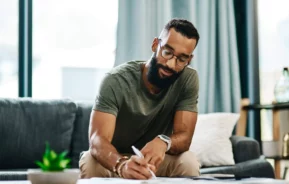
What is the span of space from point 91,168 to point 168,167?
12.4 inches

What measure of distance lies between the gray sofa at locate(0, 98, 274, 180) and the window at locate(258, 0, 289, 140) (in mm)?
970

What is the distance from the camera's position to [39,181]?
4.86 feet

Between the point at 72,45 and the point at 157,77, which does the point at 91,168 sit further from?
the point at 72,45

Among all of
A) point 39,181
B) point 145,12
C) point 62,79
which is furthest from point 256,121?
point 39,181

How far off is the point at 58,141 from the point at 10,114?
31 cm

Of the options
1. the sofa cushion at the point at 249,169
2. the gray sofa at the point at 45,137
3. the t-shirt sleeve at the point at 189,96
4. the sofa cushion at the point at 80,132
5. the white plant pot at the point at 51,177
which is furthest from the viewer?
the sofa cushion at the point at 80,132

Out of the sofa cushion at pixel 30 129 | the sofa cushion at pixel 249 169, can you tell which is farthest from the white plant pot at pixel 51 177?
the sofa cushion at pixel 30 129

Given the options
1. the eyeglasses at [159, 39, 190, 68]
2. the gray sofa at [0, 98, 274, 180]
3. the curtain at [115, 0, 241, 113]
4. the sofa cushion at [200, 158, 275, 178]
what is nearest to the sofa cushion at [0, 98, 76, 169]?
the gray sofa at [0, 98, 274, 180]

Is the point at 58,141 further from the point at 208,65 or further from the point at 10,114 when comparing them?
the point at 208,65

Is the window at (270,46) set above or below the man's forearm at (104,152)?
above

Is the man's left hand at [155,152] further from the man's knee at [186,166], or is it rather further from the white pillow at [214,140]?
the white pillow at [214,140]

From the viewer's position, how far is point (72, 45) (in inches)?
158

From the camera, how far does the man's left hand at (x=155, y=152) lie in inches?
82.4

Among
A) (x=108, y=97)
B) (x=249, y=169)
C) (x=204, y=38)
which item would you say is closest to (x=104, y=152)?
(x=108, y=97)
